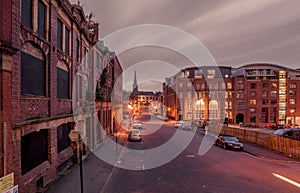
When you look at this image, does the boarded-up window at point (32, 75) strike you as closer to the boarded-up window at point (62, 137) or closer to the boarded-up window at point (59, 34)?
the boarded-up window at point (59, 34)

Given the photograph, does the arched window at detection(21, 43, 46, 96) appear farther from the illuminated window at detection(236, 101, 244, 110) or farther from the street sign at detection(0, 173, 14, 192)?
the illuminated window at detection(236, 101, 244, 110)

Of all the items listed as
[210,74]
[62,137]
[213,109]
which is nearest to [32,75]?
[62,137]

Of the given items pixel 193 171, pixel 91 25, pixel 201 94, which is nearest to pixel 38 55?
pixel 193 171

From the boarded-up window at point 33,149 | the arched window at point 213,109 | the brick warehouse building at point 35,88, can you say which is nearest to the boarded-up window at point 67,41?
the brick warehouse building at point 35,88

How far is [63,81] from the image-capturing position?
12531mm

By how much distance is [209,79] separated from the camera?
62000 mm

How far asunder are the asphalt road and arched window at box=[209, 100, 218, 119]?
45.2 meters

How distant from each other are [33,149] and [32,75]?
3.34 m

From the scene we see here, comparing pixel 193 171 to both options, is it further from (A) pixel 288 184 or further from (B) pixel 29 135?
(B) pixel 29 135

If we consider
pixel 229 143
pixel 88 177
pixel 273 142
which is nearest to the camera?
pixel 88 177

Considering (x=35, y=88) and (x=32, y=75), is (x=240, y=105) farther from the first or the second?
(x=32, y=75)

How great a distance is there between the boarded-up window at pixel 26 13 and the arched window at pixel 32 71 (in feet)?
2.91

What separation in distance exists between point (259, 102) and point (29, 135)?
2531 inches

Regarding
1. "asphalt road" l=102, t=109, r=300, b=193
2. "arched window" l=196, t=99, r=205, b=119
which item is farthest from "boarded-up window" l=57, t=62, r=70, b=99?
"arched window" l=196, t=99, r=205, b=119
